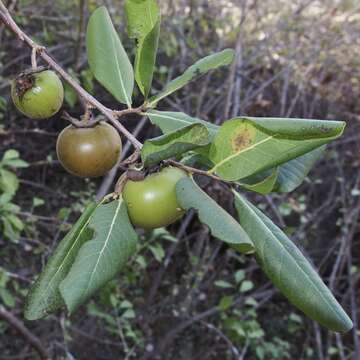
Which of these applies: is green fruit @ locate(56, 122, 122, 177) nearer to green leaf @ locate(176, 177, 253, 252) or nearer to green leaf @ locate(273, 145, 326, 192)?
green leaf @ locate(176, 177, 253, 252)

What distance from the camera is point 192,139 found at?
0.82m

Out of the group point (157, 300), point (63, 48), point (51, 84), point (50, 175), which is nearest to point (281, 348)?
point (157, 300)

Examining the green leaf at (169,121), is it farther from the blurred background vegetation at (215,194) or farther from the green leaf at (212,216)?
the blurred background vegetation at (215,194)

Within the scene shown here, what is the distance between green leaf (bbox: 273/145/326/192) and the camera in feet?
3.42

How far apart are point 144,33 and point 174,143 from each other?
14.4 inches

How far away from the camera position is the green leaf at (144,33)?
1019 mm

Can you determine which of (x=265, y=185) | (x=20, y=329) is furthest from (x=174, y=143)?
(x=20, y=329)

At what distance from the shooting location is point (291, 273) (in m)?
0.88

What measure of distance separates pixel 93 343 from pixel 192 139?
3242mm

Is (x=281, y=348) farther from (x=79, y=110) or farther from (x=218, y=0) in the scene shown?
(x=218, y=0)

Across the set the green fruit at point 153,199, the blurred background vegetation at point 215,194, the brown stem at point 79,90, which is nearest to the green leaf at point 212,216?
the green fruit at point 153,199

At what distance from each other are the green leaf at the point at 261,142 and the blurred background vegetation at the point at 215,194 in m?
2.32

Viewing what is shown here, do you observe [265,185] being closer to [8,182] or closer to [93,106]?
[93,106]

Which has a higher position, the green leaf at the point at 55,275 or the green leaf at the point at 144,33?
the green leaf at the point at 144,33
